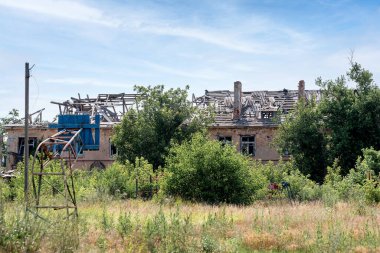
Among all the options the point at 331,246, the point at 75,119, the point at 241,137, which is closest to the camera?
the point at 331,246

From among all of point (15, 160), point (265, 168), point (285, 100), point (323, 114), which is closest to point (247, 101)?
point (285, 100)

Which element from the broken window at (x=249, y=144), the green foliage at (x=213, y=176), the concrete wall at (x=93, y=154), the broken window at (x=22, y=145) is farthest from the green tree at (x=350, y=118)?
the broken window at (x=22, y=145)

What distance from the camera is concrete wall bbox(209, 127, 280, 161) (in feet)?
126

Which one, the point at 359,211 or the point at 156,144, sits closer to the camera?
the point at 359,211

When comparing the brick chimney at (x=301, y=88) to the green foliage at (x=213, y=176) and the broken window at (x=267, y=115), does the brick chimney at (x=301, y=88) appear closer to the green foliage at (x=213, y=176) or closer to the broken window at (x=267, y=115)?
the broken window at (x=267, y=115)

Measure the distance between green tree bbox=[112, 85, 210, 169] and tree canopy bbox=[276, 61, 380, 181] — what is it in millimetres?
6142

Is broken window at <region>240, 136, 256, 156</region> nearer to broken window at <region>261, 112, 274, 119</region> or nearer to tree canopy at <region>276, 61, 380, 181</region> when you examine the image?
broken window at <region>261, 112, 274, 119</region>

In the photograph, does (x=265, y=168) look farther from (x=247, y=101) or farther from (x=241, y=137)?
(x=247, y=101)

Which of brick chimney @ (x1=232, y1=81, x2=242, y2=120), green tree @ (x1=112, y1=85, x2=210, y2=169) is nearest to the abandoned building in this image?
brick chimney @ (x1=232, y1=81, x2=242, y2=120)

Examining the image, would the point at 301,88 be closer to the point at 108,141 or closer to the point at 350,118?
the point at 350,118

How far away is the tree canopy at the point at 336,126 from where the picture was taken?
31562mm

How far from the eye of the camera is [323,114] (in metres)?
32.8

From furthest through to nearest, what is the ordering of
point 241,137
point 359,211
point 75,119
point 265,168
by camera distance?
point 241,137
point 265,168
point 75,119
point 359,211

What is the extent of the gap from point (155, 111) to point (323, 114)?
413 inches
